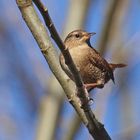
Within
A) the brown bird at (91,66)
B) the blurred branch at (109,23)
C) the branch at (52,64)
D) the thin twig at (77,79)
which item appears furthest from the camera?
the blurred branch at (109,23)

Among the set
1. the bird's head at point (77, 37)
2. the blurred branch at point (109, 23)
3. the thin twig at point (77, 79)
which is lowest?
the blurred branch at point (109, 23)

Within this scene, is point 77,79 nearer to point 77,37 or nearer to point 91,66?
point 91,66

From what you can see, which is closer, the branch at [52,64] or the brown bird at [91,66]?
the branch at [52,64]

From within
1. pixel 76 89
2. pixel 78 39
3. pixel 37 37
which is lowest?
pixel 78 39

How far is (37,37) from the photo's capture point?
2.09 meters

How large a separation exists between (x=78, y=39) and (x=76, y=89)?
158 centimetres

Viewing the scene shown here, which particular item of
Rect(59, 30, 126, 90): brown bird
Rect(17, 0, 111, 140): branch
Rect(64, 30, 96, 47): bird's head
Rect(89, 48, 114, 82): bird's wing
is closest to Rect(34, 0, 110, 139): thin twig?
Rect(17, 0, 111, 140): branch

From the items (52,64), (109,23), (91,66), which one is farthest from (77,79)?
(109,23)

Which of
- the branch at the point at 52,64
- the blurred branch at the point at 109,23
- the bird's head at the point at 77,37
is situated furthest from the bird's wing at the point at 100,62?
the branch at the point at 52,64

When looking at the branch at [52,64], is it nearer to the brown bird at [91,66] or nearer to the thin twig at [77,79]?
the thin twig at [77,79]

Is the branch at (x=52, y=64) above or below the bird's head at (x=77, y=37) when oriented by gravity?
above

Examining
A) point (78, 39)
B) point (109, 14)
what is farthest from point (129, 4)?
point (78, 39)

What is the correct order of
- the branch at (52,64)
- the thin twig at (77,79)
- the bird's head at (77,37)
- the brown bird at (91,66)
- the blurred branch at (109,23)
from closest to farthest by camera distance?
the thin twig at (77,79) < the branch at (52,64) < the brown bird at (91,66) < the bird's head at (77,37) < the blurred branch at (109,23)

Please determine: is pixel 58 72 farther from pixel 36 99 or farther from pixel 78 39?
pixel 36 99
